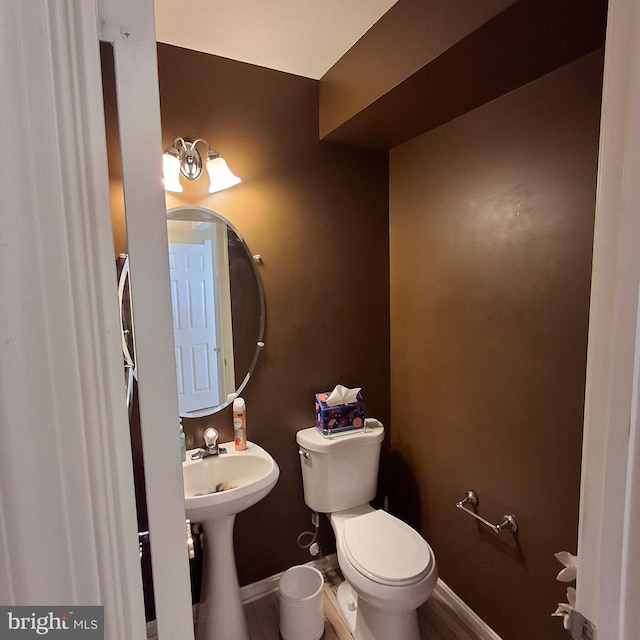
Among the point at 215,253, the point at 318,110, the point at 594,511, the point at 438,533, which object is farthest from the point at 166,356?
the point at 438,533

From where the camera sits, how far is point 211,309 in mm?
1760

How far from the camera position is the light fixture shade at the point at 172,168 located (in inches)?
60.5

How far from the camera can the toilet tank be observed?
6.01 feet

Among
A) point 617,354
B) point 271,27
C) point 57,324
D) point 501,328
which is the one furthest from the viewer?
point 501,328

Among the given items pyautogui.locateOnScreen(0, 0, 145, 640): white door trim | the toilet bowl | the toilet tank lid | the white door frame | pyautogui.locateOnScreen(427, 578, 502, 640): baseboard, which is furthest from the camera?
the toilet tank lid

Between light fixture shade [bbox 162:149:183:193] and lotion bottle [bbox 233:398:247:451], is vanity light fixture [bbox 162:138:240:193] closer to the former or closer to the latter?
light fixture shade [bbox 162:149:183:193]

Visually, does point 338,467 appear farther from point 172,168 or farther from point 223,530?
point 172,168

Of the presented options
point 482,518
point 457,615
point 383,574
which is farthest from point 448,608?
point 383,574

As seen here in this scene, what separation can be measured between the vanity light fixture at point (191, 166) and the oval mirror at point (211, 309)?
118 millimetres

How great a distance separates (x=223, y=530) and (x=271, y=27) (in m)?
1.92

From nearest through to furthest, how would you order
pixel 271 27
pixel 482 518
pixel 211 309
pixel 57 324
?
pixel 57 324 < pixel 271 27 < pixel 482 518 < pixel 211 309

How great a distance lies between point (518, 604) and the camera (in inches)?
60.0

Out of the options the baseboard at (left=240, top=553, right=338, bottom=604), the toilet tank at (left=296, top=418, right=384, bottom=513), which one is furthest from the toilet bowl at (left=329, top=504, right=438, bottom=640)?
the baseboard at (left=240, top=553, right=338, bottom=604)

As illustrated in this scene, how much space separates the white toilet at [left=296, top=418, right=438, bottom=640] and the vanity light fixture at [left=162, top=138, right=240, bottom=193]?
1.21 metres
